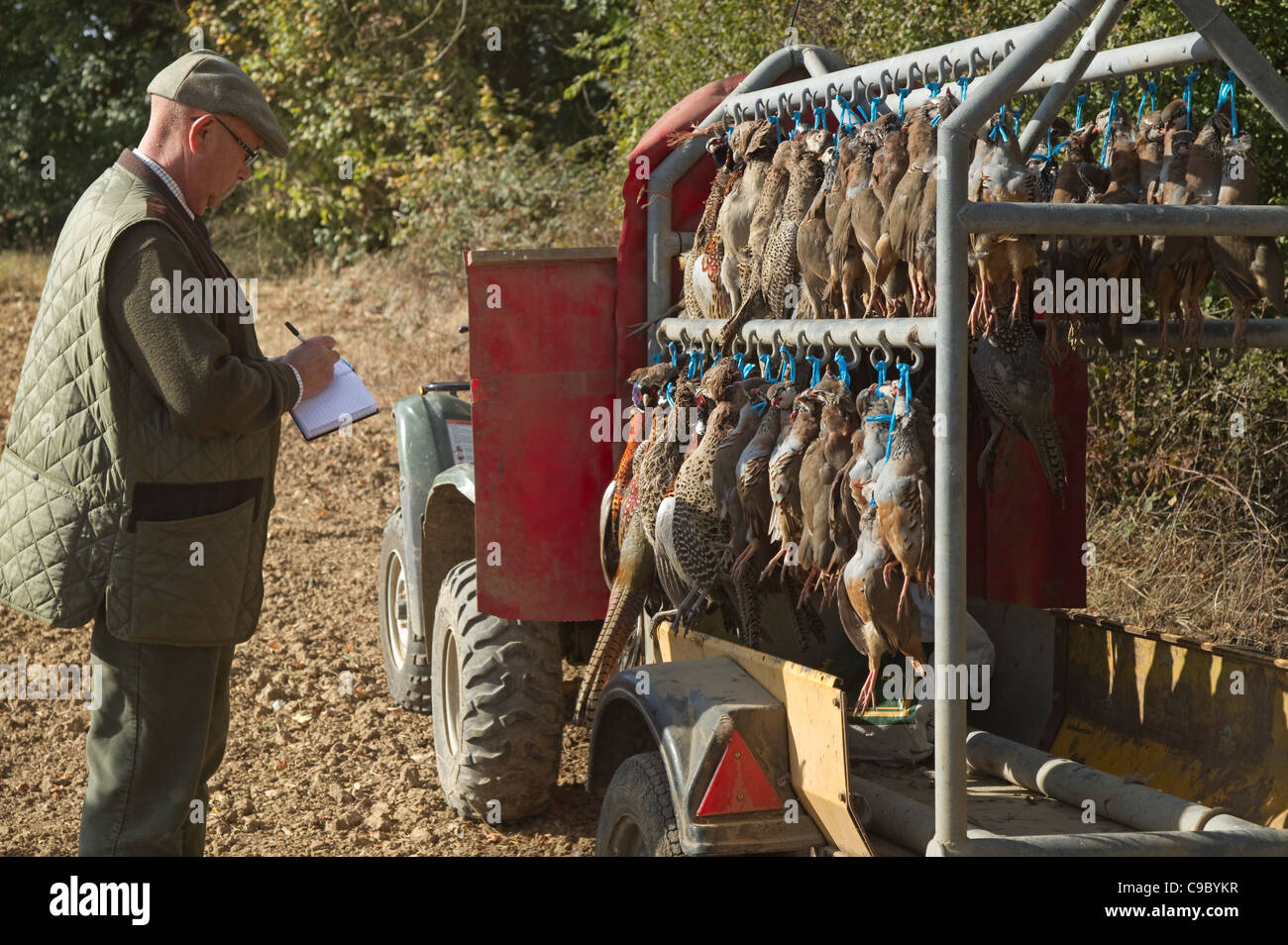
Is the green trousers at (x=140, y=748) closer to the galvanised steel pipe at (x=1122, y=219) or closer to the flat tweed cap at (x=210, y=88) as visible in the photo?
the flat tweed cap at (x=210, y=88)

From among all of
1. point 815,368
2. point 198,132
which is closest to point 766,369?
point 815,368

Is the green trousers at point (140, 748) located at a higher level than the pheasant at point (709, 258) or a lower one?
lower

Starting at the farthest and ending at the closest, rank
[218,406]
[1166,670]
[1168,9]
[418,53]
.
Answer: [418,53]
[1168,9]
[1166,670]
[218,406]

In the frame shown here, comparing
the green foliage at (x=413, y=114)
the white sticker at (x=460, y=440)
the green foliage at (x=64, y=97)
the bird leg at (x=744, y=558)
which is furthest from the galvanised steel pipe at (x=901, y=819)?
the green foliage at (x=64, y=97)

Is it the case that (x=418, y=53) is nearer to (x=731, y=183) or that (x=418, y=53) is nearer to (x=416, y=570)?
(x=416, y=570)

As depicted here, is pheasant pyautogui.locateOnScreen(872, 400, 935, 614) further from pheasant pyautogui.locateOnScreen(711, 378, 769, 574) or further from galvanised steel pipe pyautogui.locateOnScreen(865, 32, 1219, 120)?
galvanised steel pipe pyautogui.locateOnScreen(865, 32, 1219, 120)

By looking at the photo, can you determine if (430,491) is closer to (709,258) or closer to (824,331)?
(709,258)

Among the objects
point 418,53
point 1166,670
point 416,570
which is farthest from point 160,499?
point 418,53

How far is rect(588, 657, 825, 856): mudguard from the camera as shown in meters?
3.10

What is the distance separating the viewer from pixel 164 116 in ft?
11.1

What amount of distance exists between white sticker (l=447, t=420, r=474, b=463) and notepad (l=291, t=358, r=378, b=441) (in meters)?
2.10

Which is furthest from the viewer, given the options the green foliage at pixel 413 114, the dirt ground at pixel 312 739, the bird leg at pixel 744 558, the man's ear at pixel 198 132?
the green foliage at pixel 413 114

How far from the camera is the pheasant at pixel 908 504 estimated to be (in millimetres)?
3049

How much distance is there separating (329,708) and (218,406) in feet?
11.1
